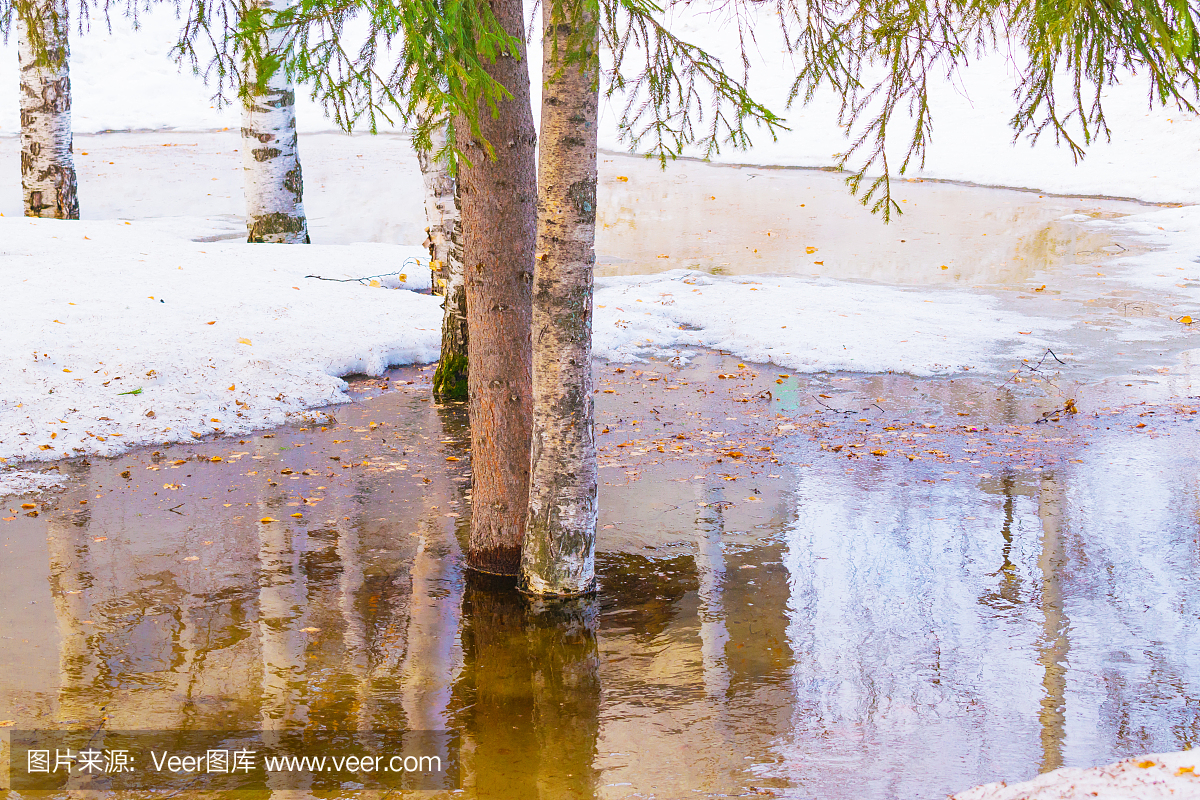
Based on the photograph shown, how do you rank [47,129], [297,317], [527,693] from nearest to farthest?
[527,693] < [297,317] < [47,129]

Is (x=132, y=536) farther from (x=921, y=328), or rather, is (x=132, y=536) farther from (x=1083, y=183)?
(x=1083, y=183)

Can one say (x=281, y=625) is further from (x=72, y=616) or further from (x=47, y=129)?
(x=47, y=129)

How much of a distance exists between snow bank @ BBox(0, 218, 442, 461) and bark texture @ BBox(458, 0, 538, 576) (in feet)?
9.60

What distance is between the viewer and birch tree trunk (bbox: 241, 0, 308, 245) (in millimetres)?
11172

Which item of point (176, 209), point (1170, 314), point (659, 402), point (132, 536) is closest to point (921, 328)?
point (1170, 314)

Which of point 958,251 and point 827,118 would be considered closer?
point 958,251

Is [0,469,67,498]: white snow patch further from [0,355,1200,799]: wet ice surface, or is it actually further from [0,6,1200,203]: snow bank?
[0,6,1200,203]: snow bank

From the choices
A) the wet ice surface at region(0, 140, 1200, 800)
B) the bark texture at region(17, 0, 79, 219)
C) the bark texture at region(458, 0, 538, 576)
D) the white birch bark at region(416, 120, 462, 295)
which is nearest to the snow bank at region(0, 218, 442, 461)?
the wet ice surface at region(0, 140, 1200, 800)

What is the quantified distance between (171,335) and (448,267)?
8.53 ft

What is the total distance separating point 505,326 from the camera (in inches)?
199

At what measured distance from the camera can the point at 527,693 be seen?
4090 millimetres

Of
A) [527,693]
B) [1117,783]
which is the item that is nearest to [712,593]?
[527,693]

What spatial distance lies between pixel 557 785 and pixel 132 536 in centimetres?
327

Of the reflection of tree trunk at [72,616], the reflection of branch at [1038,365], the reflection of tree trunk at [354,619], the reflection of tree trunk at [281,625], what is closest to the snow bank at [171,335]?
the reflection of tree trunk at [72,616]
